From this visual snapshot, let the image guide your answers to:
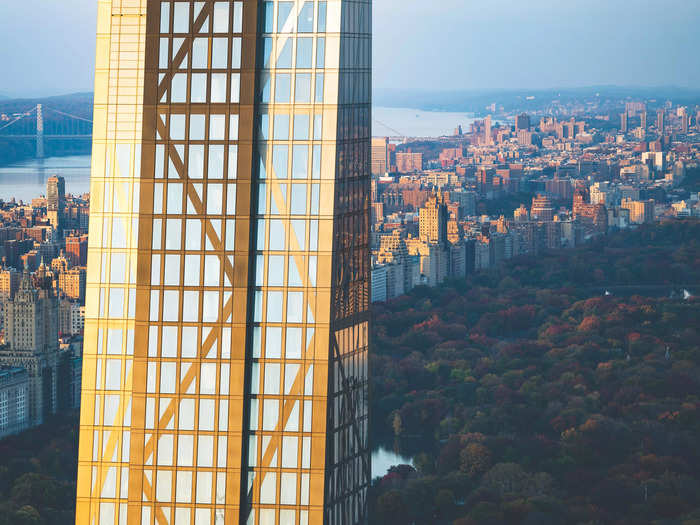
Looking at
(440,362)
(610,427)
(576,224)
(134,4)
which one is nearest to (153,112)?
(134,4)

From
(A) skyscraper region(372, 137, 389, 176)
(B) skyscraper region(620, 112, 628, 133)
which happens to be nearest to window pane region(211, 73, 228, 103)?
(A) skyscraper region(372, 137, 389, 176)

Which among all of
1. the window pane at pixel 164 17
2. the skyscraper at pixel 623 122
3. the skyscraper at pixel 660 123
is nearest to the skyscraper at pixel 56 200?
the window pane at pixel 164 17

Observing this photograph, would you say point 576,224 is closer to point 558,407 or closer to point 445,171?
point 445,171

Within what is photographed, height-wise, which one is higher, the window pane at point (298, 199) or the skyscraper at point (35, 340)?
the window pane at point (298, 199)

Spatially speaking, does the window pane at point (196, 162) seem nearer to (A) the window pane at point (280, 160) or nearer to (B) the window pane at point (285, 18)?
(A) the window pane at point (280, 160)

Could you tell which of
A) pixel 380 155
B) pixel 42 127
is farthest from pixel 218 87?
pixel 380 155

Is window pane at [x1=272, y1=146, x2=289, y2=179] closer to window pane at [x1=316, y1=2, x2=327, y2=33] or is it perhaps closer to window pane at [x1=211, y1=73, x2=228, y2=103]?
window pane at [x1=211, y1=73, x2=228, y2=103]
